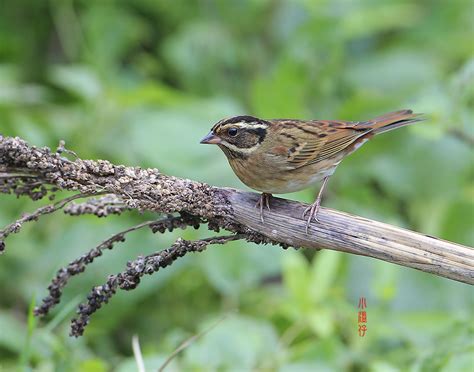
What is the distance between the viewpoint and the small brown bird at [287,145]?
13.2ft

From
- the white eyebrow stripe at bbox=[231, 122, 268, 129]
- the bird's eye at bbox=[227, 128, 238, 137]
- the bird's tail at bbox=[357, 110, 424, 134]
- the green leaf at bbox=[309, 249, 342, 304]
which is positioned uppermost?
the bird's tail at bbox=[357, 110, 424, 134]

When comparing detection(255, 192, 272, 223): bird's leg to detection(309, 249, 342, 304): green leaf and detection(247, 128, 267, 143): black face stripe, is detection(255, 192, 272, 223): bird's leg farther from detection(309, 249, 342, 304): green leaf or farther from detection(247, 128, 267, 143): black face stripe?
detection(309, 249, 342, 304): green leaf

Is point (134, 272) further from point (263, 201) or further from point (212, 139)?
point (212, 139)

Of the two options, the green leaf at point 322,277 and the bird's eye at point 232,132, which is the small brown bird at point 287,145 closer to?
the bird's eye at point 232,132

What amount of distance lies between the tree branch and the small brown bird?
2.49 ft

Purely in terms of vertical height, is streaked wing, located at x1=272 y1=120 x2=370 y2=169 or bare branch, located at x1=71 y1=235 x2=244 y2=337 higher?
streaked wing, located at x1=272 y1=120 x2=370 y2=169

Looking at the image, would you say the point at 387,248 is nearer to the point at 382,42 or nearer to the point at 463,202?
the point at 463,202

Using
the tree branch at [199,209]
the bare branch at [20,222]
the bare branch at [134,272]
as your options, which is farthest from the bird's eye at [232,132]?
the bare branch at [20,222]

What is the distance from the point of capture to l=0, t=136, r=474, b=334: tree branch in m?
2.83

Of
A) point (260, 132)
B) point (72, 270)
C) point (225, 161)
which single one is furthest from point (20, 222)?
point (225, 161)

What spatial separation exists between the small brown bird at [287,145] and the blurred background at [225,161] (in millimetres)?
479

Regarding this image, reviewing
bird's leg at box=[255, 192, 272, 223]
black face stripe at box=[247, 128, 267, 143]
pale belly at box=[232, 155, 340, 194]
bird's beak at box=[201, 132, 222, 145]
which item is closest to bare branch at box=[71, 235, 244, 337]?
bird's leg at box=[255, 192, 272, 223]

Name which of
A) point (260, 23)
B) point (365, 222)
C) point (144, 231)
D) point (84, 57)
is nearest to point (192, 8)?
point (260, 23)

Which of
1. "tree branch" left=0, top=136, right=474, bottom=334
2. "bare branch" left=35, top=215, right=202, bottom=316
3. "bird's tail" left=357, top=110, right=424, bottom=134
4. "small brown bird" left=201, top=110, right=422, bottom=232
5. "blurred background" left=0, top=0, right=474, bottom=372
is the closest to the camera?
"tree branch" left=0, top=136, right=474, bottom=334
